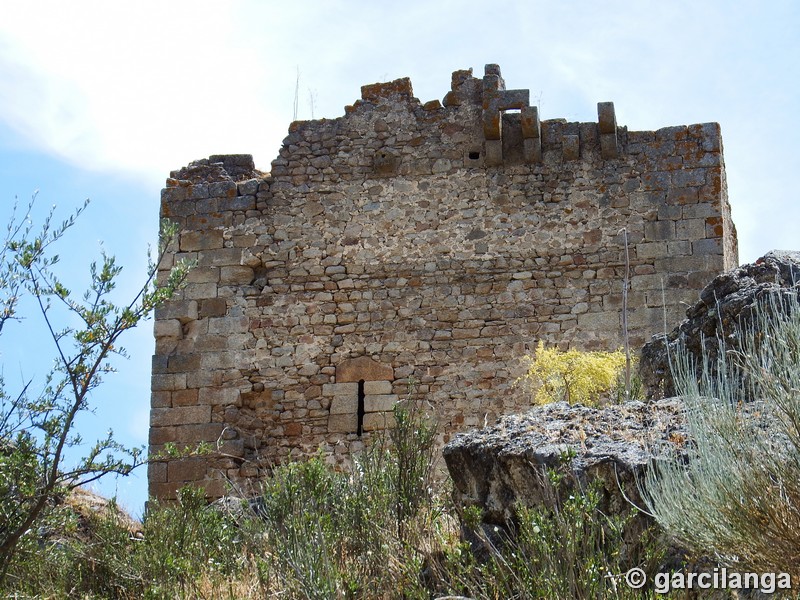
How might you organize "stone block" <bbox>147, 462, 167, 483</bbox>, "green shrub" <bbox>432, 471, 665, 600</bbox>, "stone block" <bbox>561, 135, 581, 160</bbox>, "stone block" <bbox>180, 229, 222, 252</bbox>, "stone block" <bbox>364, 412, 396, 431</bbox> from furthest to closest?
"stone block" <bbox>180, 229, 222, 252</bbox> → "stone block" <bbox>561, 135, 581, 160</bbox> → "stone block" <bbox>147, 462, 167, 483</bbox> → "stone block" <bbox>364, 412, 396, 431</bbox> → "green shrub" <bbox>432, 471, 665, 600</bbox>

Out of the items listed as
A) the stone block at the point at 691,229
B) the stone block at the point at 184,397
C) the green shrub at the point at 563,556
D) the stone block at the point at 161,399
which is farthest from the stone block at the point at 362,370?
the green shrub at the point at 563,556

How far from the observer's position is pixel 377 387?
1187 centimetres

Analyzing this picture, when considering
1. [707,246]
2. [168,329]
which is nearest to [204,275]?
[168,329]

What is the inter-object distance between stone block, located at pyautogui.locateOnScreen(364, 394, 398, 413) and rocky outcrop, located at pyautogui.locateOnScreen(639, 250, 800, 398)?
13.5ft

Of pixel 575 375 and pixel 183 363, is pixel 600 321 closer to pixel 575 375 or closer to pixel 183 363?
pixel 575 375

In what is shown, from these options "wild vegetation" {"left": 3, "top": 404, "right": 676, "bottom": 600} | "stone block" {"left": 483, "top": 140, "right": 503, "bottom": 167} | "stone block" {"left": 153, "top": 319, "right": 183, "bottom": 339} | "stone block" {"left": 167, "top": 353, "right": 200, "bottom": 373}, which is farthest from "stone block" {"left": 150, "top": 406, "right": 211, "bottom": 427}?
"stone block" {"left": 483, "top": 140, "right": 503, "bottom": 167}

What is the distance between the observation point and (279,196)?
1263 centimetres

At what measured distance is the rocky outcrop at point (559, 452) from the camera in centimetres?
603

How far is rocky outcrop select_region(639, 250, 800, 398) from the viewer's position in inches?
282

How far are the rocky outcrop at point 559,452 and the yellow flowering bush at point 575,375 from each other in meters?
3.34

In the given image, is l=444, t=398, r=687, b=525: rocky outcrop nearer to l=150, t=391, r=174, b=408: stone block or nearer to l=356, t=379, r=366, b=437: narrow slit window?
l=356, t=379, r=366, b=437: narrow slit window

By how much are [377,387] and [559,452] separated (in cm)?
574

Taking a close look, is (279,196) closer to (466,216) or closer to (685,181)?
(466,216)

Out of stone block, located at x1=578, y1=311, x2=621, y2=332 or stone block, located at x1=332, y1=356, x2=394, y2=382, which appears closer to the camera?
stone block, located at x1=578, y1=311, x2=621, y2=332
